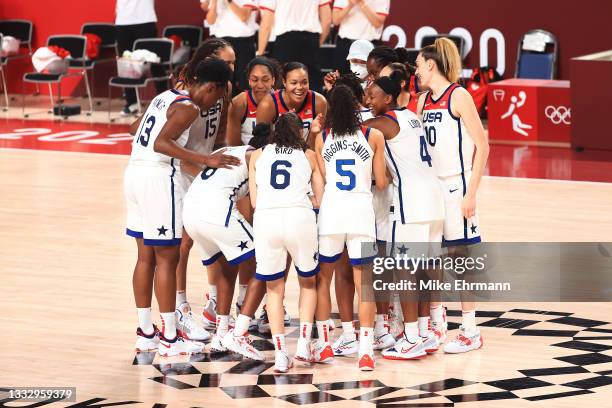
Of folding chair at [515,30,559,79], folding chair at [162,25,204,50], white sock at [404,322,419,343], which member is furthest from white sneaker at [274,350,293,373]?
folding chair at [162,25,204,50]

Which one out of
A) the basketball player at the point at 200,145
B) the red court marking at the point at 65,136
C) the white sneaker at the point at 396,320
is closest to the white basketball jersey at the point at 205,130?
the basketball player at the point at 200,145

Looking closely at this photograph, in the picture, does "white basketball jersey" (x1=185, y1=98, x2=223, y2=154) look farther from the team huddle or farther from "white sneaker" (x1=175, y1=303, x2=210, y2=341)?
"white sneaker" (x1=175, y1=303, x2=210, y2=341)

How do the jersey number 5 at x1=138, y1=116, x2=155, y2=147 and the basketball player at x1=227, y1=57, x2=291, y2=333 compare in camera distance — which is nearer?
the jersey number 5 at x1=138, y1=116, x2=155, y2=147

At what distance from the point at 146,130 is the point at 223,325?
3.93 ft

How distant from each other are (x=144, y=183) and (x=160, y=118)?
0.38 metres

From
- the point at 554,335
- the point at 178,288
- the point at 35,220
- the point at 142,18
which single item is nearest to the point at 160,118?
the point at 178,288

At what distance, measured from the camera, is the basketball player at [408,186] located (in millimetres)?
6629

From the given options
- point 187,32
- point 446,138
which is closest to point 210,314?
point 446,138

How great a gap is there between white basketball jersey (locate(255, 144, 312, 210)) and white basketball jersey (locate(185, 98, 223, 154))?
658mm

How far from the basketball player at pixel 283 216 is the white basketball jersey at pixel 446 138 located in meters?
0.72

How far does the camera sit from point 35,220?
10562 millimetres

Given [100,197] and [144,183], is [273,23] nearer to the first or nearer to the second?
[100,197]

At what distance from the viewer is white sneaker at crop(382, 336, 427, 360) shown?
6.73 m

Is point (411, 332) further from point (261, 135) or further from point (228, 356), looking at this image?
point (261, 135)
